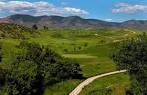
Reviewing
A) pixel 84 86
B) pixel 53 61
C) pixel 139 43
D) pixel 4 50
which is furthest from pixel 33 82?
pixel 4 50

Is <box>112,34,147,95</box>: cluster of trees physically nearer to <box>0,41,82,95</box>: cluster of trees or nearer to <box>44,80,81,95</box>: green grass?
<box>0,41,82,95</box>: cluster of trees

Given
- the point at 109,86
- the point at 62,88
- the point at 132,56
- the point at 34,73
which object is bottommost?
the point at 62,88

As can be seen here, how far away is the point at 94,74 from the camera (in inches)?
5709

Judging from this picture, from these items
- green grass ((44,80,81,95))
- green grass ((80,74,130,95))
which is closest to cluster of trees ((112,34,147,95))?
green grass ((80,74,130,95))

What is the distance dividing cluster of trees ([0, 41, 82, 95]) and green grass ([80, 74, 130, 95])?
37.9 ft

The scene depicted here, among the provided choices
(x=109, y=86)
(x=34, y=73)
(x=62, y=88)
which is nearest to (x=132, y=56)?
(x=109, y=86)

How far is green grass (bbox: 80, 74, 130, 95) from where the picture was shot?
95312 mm

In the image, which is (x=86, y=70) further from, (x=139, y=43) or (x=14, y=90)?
(x=14, y=90)

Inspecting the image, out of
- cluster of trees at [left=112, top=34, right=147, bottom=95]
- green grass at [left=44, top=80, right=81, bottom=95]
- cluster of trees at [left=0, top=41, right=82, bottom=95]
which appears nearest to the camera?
cluster of trees at [left=0, top=41, right=82, bottom=95]

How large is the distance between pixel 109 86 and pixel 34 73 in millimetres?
20890

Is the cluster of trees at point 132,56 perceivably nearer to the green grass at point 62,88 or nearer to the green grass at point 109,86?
the green grass at point 109,86

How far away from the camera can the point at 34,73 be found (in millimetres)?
112000

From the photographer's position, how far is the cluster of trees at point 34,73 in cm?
10838

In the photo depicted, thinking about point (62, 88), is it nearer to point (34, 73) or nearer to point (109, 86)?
point (34, 73)
